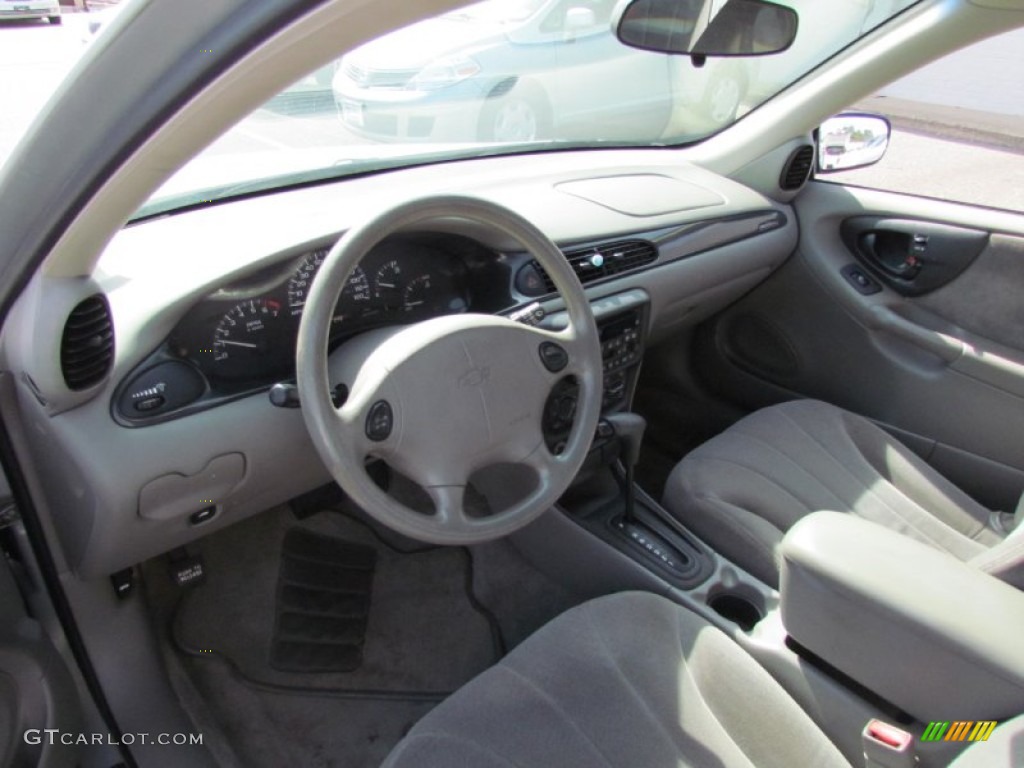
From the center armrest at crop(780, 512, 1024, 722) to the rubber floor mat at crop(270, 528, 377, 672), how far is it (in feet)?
3.84

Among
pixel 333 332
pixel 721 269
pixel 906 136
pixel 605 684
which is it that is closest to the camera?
pixel 605 684

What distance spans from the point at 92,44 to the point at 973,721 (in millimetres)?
1433

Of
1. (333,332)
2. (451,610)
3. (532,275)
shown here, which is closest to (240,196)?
(333,332)

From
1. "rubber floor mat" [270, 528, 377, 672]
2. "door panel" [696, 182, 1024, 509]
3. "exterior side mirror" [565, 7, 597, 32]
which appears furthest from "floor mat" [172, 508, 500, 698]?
"exterior side mirror" [565, 7, 597, 32]

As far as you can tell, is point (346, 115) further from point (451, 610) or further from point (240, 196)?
point (451, 610)

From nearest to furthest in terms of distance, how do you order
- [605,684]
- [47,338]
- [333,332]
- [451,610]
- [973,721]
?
[47,338] → [973,721] → [605,684] → [333,332] → [451,610]

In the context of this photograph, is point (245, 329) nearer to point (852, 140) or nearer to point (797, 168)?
point (797, 168)

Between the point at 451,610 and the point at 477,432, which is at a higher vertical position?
the point at 477,432

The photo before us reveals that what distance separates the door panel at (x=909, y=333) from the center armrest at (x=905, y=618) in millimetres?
1065

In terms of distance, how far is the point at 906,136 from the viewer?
145 inches

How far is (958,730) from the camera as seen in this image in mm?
1310

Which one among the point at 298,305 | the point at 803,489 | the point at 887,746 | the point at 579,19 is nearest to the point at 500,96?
the point at 579,19

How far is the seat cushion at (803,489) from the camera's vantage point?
6.53 feet

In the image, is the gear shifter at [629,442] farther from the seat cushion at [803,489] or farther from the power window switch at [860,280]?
the power window switch at [860,280]
